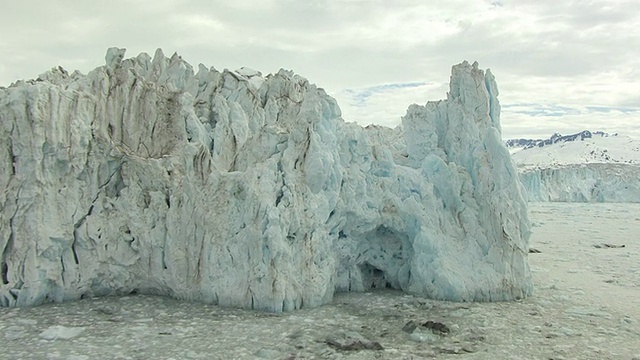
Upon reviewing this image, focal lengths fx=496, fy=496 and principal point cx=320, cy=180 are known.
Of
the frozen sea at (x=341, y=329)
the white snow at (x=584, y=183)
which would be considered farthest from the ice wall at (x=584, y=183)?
the frozen sea at (x=341, y=329)

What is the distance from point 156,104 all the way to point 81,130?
1.80 metres

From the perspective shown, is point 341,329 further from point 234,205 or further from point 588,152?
point 588,152

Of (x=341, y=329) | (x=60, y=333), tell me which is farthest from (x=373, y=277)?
(x=60, y=333)

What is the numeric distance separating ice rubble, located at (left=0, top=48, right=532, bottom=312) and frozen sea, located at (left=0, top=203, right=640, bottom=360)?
486 mm

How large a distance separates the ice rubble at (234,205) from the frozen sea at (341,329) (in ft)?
1.60

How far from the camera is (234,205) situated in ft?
29.5

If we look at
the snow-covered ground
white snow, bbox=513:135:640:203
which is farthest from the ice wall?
the snow-covered ground

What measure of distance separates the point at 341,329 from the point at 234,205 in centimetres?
296

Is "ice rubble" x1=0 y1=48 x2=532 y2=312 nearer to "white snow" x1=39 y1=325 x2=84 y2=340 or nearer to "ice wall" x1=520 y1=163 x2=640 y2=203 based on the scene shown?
"white snow" x1=39 y1=325 x2=84 y2=340

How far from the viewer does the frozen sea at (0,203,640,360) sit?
6.60 m

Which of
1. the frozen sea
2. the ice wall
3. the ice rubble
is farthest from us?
the ice wall

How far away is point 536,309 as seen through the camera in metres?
8.74

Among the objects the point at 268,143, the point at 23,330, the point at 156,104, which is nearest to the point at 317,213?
the point at 268,143

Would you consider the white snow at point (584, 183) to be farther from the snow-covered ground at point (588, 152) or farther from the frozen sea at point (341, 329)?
Result: the frozen sea at point (341, 329)
